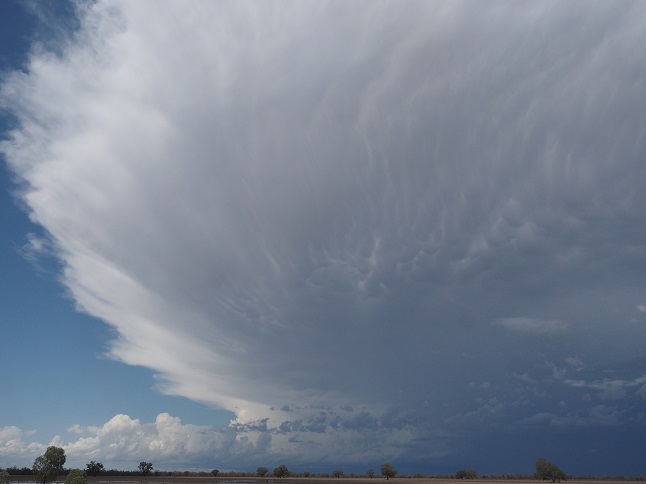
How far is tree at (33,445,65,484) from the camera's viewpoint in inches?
4956

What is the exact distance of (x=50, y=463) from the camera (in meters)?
127

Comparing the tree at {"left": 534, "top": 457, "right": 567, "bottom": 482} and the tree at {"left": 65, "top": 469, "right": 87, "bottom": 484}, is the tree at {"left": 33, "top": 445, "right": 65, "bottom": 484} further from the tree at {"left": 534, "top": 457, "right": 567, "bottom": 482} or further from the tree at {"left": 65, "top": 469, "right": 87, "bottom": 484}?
the tree at {"left": 534, "top": 457, "right": 567, "bottom": 482}

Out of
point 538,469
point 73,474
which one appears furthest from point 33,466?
point 538,469

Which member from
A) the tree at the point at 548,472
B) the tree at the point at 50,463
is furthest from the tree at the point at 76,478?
the tree at the point at 548,472

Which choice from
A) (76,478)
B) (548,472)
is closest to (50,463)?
(76,478)

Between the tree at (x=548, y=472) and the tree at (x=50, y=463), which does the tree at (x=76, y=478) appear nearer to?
the tree at (x=50, y=463)

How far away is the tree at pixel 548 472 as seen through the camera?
7377 inches

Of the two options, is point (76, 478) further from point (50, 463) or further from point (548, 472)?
point (548, 472)

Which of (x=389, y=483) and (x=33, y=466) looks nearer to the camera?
(x=33, y=466)

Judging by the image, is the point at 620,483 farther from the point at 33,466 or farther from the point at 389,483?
the point at 33,466

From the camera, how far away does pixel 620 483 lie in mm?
181375

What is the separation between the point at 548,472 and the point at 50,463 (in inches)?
6832

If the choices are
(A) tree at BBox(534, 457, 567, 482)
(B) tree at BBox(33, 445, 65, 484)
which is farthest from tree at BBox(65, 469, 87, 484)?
(A) tree at BBox(534, 457, 567, 482)

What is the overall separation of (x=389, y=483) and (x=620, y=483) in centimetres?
8710
